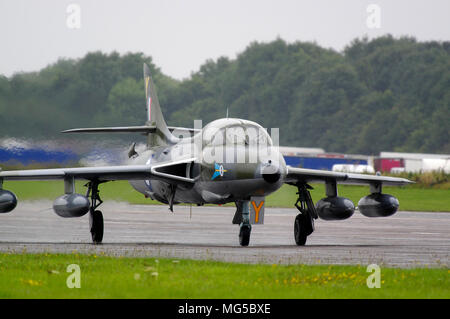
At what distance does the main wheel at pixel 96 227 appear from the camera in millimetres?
18297

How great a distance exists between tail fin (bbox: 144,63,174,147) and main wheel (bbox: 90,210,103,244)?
3851 mm

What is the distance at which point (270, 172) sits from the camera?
15.9 meters

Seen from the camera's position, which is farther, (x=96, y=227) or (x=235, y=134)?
(x=96, y=227)

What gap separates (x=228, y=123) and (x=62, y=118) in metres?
9.93

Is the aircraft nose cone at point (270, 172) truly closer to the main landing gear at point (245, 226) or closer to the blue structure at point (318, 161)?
the main landing gear at point (245, 226)

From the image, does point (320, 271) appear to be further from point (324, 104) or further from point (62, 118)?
point (324, 104)

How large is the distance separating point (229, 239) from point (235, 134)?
389cm

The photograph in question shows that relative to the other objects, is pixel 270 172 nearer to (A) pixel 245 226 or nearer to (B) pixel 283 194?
(A) pixel 245 226

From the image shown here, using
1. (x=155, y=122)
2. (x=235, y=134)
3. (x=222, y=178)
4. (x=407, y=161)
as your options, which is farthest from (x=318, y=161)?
(x=222, y=178)

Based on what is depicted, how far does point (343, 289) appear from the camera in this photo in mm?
10188

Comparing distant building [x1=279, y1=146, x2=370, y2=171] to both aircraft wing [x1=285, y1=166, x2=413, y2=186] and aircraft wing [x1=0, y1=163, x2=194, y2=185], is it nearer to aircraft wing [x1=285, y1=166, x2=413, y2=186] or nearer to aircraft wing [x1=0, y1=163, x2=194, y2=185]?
aircraft wing [x1=285, y1=166, x2=413, y2=186]

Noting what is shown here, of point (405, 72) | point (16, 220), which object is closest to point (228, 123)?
point (16, 220)

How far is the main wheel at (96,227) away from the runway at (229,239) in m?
0.19

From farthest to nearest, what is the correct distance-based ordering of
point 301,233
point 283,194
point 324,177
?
point 283,194 < point 324,177 < point 301,233
